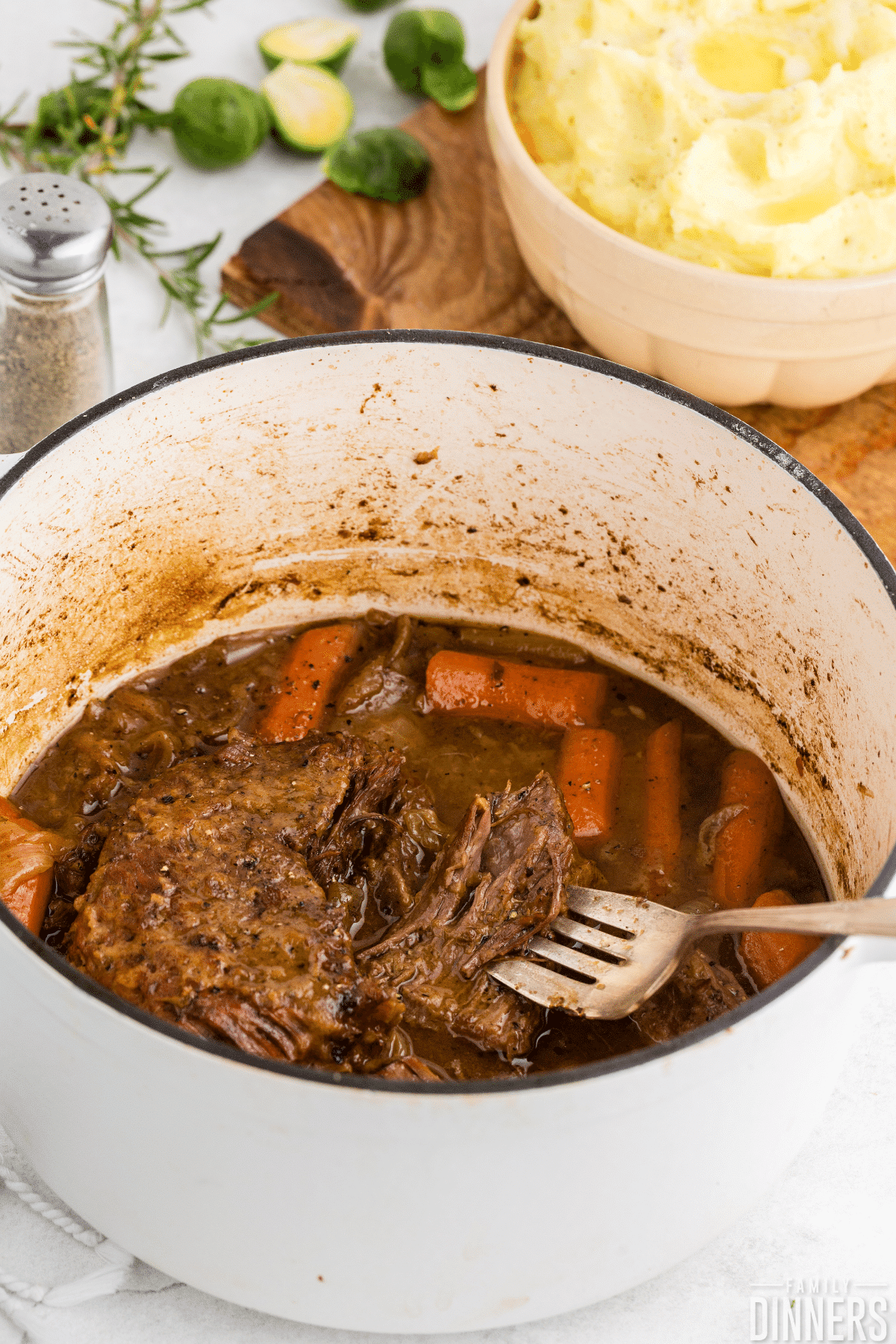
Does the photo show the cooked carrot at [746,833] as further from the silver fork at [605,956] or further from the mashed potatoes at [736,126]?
the mashed potatoes at [736,126]

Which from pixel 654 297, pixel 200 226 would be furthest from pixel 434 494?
pixel 200 226

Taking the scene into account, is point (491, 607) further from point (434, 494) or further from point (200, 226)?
point (200, 226)

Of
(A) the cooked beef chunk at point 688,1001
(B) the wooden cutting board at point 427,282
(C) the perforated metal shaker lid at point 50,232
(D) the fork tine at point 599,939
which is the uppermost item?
(C) the perforated metal shaker lid at point 50,232

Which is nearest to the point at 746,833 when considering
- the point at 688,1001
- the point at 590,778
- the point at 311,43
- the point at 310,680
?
the point at 590,778

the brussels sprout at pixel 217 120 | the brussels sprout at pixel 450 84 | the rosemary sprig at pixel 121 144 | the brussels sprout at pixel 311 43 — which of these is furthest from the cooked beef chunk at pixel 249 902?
the brussels sprout at pixel 311 43

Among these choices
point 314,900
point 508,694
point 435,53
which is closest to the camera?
point 314,900

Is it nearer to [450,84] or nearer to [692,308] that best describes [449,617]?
[692,308]

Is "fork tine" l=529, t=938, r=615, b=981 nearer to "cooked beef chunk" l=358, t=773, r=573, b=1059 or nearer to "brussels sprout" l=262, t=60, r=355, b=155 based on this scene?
"cooked beef chunk" l=358, t=773, r=573, b=1059
